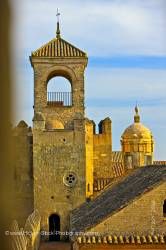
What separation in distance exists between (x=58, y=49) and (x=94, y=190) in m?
6.89

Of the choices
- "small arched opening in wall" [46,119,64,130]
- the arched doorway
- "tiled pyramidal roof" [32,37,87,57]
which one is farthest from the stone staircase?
"tiled pyramidal roof" [32,37,87,57]

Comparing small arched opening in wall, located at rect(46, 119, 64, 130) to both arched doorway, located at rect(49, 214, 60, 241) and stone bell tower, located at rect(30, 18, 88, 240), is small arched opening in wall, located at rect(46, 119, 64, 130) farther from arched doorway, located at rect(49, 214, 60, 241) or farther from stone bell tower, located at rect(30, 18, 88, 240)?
arched doorway, located at rect(49, 214, 60, 241)

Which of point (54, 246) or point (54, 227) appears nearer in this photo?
point (54, 246)

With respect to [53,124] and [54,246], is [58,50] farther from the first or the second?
[54,246]

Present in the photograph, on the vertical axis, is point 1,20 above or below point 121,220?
above

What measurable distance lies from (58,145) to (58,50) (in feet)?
14.9

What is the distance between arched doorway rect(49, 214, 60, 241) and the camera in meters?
26.6

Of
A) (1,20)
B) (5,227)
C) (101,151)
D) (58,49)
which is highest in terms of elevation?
(58,49)

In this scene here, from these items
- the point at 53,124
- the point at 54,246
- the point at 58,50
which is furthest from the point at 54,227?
the point at 58,50

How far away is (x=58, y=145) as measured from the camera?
2734 cm

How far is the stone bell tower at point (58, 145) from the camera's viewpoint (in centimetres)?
2717

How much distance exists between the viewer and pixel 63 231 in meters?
26.6

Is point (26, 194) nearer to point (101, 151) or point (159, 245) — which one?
point (101, 151)

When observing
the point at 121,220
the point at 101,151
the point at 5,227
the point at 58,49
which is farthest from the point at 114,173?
the point at 5,227
